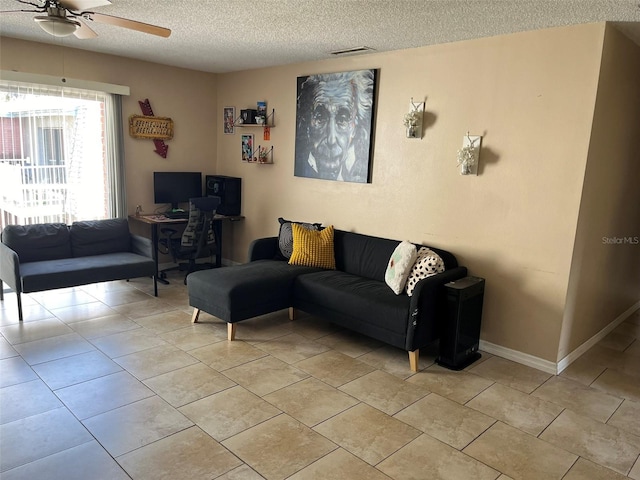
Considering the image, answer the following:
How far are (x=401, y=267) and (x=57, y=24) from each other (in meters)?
2.78

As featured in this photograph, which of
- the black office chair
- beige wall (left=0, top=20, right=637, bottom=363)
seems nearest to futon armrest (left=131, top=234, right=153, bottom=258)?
the black office chair

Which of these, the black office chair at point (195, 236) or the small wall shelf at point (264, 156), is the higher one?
the small wall shelf at point (264, 156)

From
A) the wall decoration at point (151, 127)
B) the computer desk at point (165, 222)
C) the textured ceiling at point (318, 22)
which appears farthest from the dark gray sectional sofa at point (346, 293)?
the wall decoration at point (151, 127)

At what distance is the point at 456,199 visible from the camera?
12.6ft

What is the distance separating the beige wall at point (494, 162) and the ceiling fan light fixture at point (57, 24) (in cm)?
214

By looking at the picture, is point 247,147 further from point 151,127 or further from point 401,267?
point 401,267

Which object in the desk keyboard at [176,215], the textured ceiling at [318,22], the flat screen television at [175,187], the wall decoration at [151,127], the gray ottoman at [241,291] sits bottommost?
the gray ottoman at [241,291]

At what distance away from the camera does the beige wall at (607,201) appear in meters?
3.30

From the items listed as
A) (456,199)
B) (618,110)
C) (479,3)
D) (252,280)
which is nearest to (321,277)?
(252,280)

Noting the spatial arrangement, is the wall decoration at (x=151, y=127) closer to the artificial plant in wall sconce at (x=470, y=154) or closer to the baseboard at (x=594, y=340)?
the artificial plant in wall sconce at (x=470, y=154)

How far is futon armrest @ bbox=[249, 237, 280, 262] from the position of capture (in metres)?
4.72

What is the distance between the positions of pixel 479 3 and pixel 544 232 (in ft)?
5.38

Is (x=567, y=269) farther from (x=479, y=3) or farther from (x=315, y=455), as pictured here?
(x=315, y=455)

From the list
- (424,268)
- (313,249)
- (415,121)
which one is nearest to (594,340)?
(424,268)
